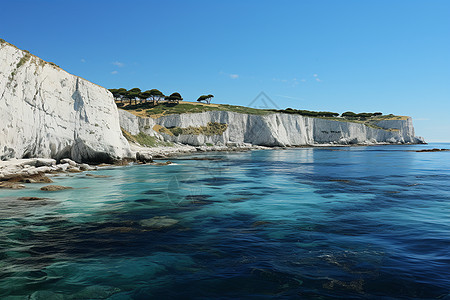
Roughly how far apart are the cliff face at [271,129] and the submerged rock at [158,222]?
5192 cm

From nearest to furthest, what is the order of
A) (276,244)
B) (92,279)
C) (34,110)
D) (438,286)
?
(438,286), (92,279), (276,244), (34,110)

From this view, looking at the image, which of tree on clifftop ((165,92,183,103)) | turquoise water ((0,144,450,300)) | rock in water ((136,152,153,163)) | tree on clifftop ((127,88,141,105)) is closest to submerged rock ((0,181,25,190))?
turquoise water ((0,144,450,300))

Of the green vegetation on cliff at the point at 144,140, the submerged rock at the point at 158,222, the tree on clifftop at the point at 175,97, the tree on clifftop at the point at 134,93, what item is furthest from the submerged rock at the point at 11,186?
the tree on clifftop at the point at 175,97

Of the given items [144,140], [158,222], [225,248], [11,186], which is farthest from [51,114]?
[144,140]

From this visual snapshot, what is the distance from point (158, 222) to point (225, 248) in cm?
352

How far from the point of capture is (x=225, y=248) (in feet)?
25.4

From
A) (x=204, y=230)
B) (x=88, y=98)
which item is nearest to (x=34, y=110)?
(x=88, y=98)

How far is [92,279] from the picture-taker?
600 centimetres

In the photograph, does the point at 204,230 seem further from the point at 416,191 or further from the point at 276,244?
the point at 416,191

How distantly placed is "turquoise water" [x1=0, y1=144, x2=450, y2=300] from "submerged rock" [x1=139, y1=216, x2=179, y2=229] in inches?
6.7

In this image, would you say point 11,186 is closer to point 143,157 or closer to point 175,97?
point 143,157

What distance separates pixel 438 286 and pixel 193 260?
4.89m

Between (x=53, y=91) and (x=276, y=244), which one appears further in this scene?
(x=53, y=91)

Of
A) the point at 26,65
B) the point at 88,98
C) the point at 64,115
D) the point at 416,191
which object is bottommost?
the point at 416,191
